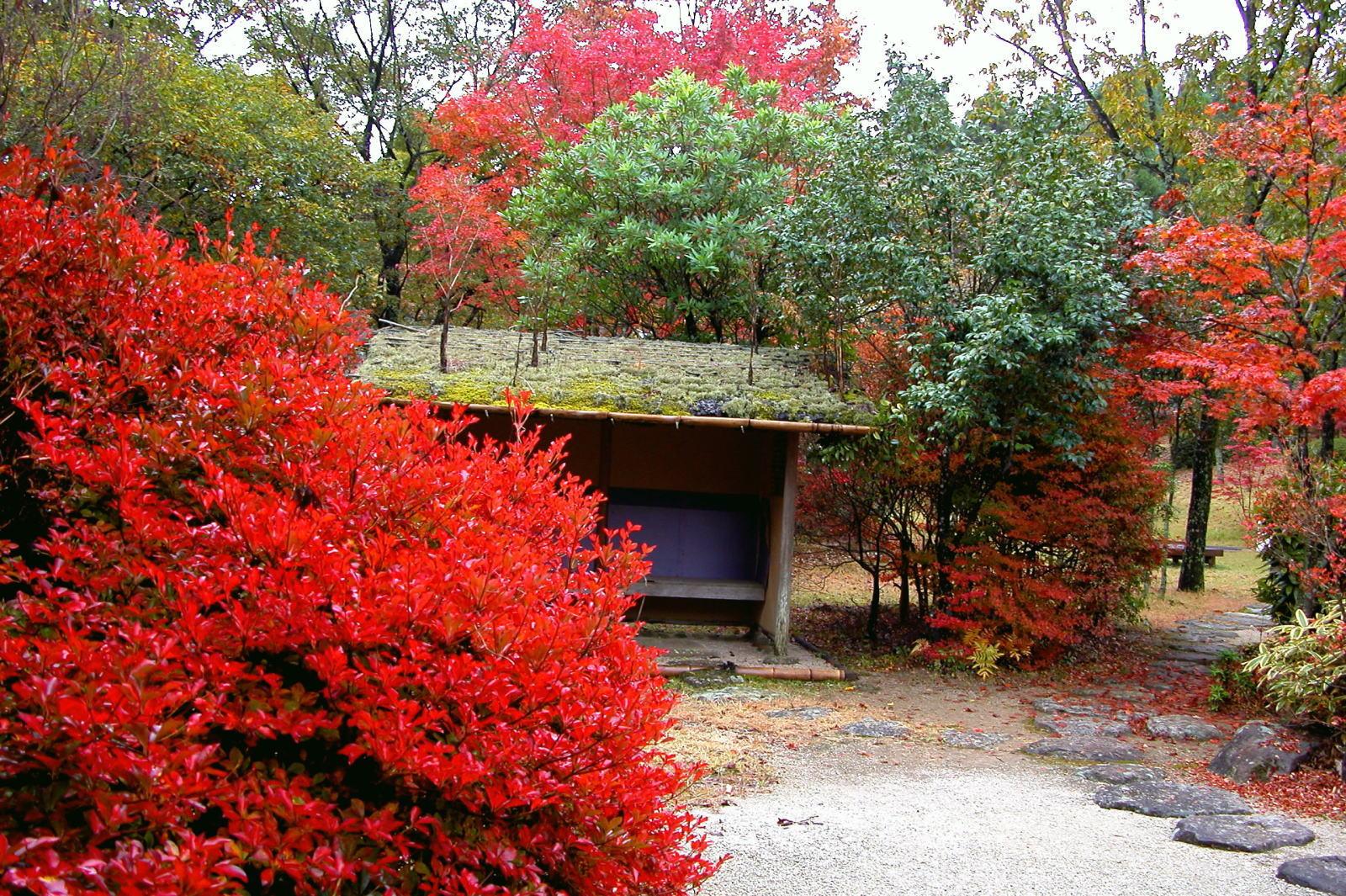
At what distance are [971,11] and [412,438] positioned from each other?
48.3 feet

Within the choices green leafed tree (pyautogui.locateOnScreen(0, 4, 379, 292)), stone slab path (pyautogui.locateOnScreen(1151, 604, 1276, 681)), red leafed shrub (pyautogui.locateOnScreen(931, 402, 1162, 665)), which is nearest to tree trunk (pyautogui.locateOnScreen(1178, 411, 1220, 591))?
stone slab path (pyautogui.locateOnScreen(1151, 604, 1276, 681))

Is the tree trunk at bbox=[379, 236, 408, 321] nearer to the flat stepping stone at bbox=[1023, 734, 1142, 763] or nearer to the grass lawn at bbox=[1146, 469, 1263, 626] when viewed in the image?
the grass lawn at bbox=[1146, 469, 1263, 626]

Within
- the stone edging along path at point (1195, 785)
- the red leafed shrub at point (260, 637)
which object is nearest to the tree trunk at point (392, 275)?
the stone edging along path at point (1195, 785)

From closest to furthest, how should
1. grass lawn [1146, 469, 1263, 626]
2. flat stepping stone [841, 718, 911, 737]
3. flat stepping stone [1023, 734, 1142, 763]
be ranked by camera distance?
flat stepping stone [1023, 734, 1142, 763] → flat stepping stone [841, 718, 911, 737] → grass lawn [1146, 469, 1263, 626]

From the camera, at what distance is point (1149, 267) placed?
8891 mm

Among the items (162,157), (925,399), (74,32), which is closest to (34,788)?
(74,32)

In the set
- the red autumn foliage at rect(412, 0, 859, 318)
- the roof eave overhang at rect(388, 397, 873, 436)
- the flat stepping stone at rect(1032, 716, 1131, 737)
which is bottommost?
the flat stepping stone at rect(1032, 716, 1131, 737)

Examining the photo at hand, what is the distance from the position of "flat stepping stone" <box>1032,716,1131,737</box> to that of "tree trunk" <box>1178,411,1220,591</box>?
254 inches

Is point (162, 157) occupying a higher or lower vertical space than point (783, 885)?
higher

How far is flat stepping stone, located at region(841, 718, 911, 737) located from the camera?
7.29 metres

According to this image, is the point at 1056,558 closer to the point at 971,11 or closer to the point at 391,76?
the point at 971,11

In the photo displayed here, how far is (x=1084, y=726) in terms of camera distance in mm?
7547

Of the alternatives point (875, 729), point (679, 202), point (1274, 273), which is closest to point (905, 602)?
point (875, 729)

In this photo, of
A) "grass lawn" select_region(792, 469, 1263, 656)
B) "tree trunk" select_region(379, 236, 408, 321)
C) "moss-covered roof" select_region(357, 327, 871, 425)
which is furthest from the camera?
"tree trunk" select_region(379, 236, 408, 321)
